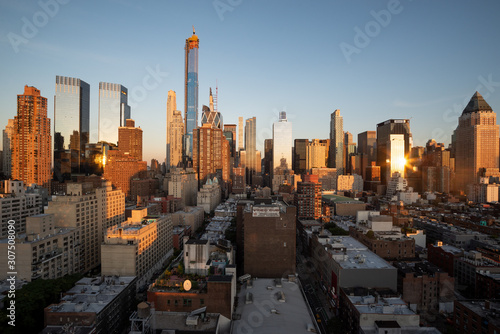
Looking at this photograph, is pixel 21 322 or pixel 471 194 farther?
pixel 471 194

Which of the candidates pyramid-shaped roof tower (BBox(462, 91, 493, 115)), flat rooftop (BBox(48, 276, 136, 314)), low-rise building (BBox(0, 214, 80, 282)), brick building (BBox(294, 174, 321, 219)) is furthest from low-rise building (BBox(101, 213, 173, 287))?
pyramid-shaped roof tower (BBox(462, 91, 493, 115))

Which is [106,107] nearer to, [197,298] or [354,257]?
[354,257]

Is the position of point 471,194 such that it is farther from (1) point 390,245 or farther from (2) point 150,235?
(2) point 150,235

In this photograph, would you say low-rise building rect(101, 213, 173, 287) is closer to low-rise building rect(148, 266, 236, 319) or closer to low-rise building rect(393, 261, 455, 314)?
low-rise building rect(148, 266, 236, 319)

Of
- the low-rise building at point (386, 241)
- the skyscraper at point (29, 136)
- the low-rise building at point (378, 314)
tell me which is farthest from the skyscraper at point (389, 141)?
the skyscraper at point (29, 136)

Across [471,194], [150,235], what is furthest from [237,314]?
[471,194]

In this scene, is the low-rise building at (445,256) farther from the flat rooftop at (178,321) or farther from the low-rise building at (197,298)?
the flat rooftop at (178,321)

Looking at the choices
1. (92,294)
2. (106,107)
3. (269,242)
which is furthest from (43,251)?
(106,107)
